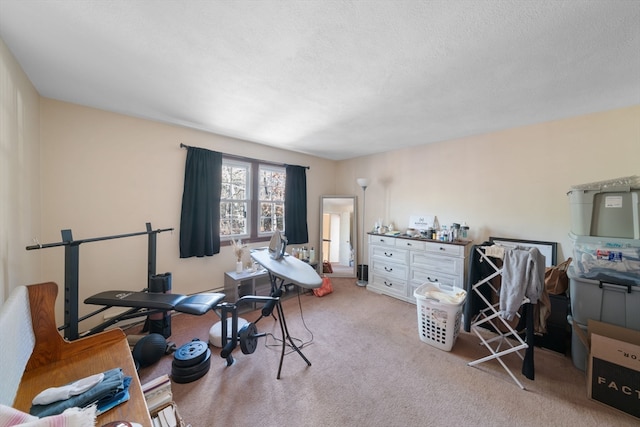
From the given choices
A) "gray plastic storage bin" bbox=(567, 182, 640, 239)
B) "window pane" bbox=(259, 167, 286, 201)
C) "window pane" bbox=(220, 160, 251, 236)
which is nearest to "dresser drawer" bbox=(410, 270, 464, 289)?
"gray plastic storage bin" bbox=(567, 182, 640, 239)

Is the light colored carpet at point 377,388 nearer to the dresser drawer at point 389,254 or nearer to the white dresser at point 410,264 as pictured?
the white dresser at point 410,264

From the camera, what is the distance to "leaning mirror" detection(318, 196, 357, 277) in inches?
174

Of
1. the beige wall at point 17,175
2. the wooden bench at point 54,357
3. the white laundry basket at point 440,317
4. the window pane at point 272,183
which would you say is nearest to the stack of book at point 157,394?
the wooden bench at point 54,357

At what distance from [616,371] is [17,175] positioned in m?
4.44

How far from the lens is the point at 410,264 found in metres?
3.27

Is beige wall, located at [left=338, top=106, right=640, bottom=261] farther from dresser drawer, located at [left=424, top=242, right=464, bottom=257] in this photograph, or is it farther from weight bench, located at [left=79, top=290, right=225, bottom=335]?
weight bench, located at [left=79, top=290, right=225, bottom=335]

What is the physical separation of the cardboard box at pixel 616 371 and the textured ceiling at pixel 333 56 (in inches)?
76.7

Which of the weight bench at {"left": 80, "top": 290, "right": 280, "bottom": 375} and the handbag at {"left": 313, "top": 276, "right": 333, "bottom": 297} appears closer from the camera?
the weight bench at {"left": 80, "top": 290, "right": 280, "bottom": 375}

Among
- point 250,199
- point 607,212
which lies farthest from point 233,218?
point 607,212

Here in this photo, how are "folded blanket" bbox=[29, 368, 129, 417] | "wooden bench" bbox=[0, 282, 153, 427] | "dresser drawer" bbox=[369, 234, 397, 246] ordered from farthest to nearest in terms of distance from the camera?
"dresser drawer" bbox=[369, 234, 397, 246] → "wooden bench" bbox=[0, 282, 153, 427] → "folded blanket" bbox=[29, 368, 129, 417]

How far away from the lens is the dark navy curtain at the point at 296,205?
157 inches

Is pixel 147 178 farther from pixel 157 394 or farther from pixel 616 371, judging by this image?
pixel 616 371

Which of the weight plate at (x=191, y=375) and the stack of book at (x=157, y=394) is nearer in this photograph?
the stack of book at (x=157, y=394)

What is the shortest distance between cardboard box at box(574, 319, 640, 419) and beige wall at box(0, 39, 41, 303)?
154 inches
